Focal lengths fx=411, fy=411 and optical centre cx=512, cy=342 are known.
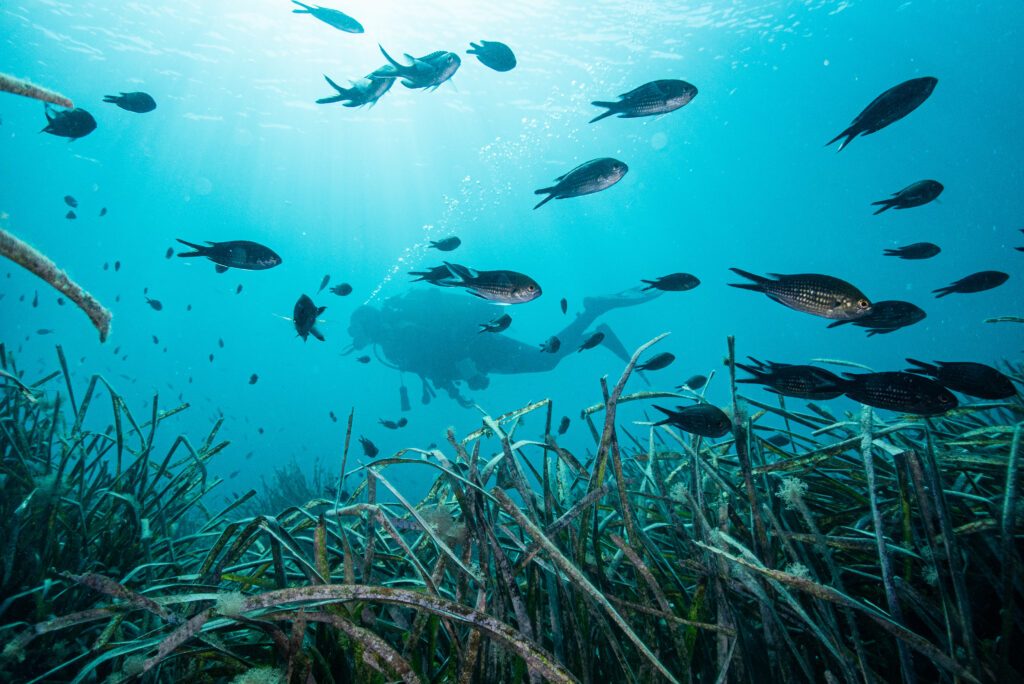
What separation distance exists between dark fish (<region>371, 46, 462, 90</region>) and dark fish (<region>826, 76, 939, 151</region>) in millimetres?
3968

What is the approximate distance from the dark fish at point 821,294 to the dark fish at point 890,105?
218cm

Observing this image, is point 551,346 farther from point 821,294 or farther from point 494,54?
point 821,294

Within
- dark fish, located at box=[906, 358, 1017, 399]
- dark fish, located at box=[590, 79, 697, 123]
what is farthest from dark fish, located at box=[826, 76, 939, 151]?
dark fish, located at box=[906, 358, 1017, 399]

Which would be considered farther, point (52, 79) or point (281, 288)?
point (281, 288)

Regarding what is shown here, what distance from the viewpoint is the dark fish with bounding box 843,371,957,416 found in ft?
6.28

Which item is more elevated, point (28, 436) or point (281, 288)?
point (281, 288)

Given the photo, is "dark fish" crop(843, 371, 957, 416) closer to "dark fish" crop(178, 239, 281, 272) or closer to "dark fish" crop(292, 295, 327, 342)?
"dark fish" crop(292, 295, 327, 342)

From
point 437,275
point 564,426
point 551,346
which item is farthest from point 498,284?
point 551,346

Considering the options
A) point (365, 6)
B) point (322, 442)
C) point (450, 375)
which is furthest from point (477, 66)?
point (322, 442)

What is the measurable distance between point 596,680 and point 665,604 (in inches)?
17.9

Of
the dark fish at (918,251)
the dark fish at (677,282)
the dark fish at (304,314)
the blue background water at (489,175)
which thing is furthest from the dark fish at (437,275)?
the dark fish at (918,251)

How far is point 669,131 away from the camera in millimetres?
51844

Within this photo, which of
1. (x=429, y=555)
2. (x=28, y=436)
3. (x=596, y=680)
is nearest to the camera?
(x=596, y=680)

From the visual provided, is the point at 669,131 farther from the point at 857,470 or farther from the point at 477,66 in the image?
the point at 857,470
